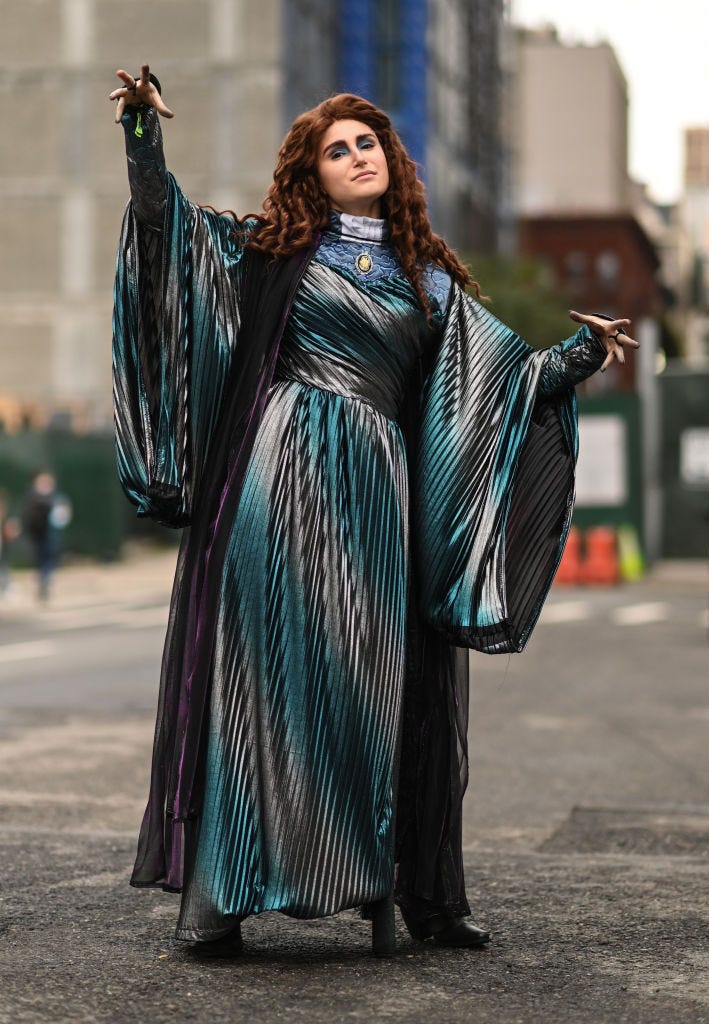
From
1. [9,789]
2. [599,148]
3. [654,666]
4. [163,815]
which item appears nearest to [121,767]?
[9,789]

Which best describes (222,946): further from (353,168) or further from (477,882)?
(353,168)

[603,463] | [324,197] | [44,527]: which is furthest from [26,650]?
[603,463]

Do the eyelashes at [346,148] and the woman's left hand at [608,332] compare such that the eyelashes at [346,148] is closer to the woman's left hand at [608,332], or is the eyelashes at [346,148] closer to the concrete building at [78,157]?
the woman's left hand at [608,332]

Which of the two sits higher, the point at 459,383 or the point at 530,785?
the point at 459,383

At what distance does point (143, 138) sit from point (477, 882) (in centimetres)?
221

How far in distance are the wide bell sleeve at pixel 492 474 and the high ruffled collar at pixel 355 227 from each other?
0.78 ft

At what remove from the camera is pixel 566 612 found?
18922mm

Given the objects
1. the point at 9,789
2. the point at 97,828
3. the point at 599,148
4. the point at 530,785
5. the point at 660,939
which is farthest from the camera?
the point at 599,148

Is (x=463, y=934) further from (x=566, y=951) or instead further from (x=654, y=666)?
(x=654, y=666)

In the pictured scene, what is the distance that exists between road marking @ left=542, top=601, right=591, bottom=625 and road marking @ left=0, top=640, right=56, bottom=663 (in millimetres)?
4716

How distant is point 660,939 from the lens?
4.21 metres

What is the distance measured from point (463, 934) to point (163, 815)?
73cm

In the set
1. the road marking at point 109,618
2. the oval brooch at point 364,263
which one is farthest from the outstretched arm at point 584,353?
the road marking at point 109,618

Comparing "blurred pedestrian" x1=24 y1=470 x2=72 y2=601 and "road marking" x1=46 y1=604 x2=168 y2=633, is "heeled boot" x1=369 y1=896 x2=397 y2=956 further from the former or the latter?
"blurred pedestrian" x1=24 y1=470 x2=72 y2=601
